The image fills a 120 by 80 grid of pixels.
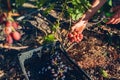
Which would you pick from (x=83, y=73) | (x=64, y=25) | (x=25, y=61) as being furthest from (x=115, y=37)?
(x=25, y=61)

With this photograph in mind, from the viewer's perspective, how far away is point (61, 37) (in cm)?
314

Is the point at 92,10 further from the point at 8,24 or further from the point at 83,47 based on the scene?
the point at 8,24

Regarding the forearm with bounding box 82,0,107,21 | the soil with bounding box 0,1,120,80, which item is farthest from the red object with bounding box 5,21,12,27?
the soil with bounding box 0,1,120,80

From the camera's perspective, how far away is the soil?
2869 mm

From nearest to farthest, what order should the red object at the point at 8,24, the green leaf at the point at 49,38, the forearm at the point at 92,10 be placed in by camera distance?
the red object at the point at 8,24 < the forearm at the point at 92,10 < the green leaf at the point at 49,38

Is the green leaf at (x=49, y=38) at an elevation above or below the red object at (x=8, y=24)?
below

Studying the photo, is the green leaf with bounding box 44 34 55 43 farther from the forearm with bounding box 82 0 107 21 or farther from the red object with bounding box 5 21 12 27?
the red object with bounding box 5 21 12 27

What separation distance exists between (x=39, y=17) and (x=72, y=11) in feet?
3.37

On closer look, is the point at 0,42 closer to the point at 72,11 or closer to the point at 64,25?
the point at 64,25

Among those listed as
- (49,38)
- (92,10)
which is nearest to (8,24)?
(92,10)

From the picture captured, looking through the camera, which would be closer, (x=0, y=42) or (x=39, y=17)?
(x=0, y=42)

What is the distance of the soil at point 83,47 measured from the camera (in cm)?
287

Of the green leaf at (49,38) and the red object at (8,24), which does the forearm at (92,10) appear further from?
the red object at (8,24)

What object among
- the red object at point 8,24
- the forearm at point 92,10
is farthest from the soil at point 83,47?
the red object at point 8,24
